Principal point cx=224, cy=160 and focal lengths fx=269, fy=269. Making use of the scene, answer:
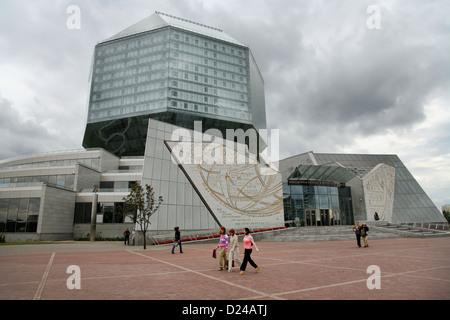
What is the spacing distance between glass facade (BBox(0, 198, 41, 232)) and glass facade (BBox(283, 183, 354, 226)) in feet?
105

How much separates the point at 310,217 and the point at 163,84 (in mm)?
48666

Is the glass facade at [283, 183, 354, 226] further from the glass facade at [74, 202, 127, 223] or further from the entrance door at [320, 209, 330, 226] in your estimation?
the glass facade at [74, 202, 127, 223]

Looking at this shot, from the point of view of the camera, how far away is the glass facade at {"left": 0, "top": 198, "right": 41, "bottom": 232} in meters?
32.9

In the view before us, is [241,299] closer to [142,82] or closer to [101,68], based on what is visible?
[142,82]

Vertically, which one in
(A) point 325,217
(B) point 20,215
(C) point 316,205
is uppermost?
(C) point 316,205

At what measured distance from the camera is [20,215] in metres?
33.3

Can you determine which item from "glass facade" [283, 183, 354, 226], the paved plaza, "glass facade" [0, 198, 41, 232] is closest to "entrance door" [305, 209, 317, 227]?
"glass facade" [283, 183, 354, 226]

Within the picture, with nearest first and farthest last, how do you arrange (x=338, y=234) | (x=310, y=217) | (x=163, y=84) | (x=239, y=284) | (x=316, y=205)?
(x=239, y=284)
(x=338, y=234)
(x=310, y=217)
(x=316, y=205)
(x=163, y=84)

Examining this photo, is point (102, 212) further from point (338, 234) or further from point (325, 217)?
point (325, 217)

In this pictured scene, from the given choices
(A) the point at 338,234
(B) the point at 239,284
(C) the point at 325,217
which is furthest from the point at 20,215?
(C) the point at 325,217

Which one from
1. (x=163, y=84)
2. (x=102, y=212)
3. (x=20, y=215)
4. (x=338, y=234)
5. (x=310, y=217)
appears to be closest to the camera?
(x=338, y=234)

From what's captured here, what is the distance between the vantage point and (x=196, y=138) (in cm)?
3041

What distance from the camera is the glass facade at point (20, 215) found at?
108ft
